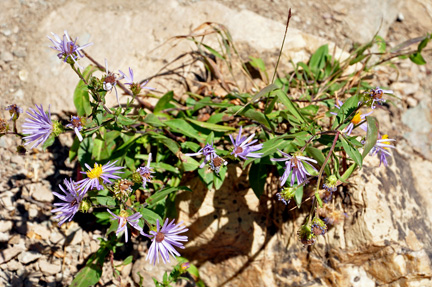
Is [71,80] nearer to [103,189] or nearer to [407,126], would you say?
[103,189]

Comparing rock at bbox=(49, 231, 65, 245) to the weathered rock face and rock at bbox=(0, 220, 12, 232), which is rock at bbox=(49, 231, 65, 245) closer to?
rock at bbox=(0, 220, 12, 232)

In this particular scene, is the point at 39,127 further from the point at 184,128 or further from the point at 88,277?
the point at 88,277

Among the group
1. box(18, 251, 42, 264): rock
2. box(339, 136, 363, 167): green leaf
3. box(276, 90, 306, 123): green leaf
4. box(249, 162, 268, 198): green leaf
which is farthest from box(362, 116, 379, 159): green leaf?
box(18, 251, 42, 264): rock

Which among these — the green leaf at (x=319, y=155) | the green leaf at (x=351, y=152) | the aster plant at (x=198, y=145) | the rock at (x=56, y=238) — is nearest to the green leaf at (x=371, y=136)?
the aster plant at (x=198, y=145)

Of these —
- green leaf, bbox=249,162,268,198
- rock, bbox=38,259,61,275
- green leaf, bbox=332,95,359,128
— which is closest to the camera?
green leaf, bbox=332,95,359,128

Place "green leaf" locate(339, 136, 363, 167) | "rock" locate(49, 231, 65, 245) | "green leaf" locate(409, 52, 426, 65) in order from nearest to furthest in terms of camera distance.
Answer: "green leaf" locate(339, 136, 363, 167), "rock" locate(49, 231, 65, 245), "green leaf" locate(409, 52, 426, 65)

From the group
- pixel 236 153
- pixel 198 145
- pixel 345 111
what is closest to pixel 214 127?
pixel 198 145

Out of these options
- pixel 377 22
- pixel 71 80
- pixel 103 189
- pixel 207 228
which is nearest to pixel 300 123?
pixel 207 228
